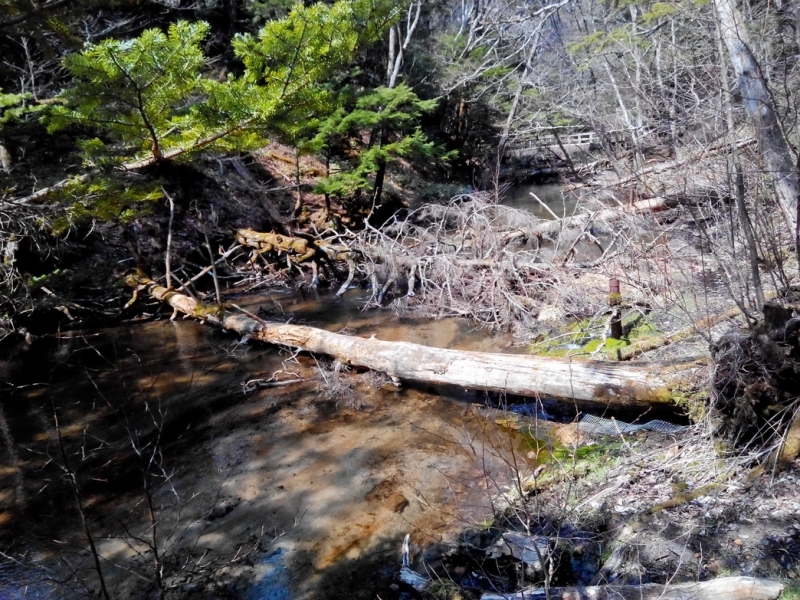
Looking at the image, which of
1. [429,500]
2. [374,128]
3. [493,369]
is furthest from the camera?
[374,128]

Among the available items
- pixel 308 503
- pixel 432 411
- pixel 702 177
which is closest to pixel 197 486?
pixel 308 503

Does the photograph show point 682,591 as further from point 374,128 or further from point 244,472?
point 374,128

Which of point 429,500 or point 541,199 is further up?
point 429,500

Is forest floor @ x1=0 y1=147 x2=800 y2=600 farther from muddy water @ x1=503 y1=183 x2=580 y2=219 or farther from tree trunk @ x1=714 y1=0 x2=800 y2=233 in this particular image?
muddy water @ x1=503 y1=183 x2=580 y2=219

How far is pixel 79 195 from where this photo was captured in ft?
17.6

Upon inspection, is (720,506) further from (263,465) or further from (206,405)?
(206,405)

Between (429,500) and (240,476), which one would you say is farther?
(240,476)

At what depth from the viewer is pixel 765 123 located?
4.43 metres

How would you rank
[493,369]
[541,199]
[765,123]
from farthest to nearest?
Answer: 1. [541,199]
2. [493,369]
3. [765,123]

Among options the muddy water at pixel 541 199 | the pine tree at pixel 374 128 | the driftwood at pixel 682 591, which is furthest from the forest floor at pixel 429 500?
the muddy water at pixel 541 199

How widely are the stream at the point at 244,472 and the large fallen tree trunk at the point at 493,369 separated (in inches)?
10.8

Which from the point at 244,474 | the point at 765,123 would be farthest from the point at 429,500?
the point at 765,123

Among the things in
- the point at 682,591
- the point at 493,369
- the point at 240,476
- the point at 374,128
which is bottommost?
the point at 240,476

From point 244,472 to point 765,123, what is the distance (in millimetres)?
5900
